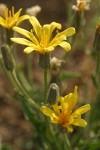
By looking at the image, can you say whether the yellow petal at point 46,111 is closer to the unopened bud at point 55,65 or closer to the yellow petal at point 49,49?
the yellow petal at point 49,49

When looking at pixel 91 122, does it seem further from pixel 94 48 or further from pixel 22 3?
pixel 22 3

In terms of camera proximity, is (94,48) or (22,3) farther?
(22,3)

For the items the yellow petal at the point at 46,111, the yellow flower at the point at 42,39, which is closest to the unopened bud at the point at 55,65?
the yellow flower at the point at 42,39

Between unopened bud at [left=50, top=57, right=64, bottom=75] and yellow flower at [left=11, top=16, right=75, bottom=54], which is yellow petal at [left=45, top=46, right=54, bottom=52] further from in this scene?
unopened bud at [left=50, top=57, right=64, bottom=75]

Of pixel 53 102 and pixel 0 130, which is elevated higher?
pixel 53 102

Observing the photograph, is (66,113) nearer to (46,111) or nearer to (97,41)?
(46,111)

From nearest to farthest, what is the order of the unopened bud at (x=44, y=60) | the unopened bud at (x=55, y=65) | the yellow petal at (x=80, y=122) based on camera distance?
1. the yellow petal at (x=80, y=122)
2. the unopened bud at (x=44, y=60)
3. the unopened bud at (x=55, y=65)

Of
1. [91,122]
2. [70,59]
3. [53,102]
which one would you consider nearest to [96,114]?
[91,122]

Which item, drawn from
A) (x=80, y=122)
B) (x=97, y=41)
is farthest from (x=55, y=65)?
(x=80, y=122)
